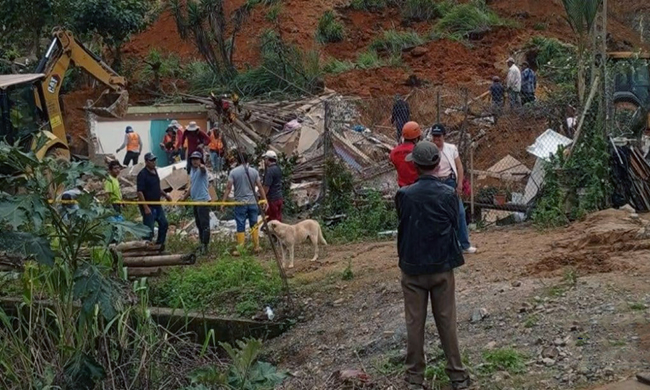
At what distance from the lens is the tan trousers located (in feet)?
24.0

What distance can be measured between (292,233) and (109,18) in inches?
623

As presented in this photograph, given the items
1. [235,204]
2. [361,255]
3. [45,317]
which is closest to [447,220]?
[45,317]

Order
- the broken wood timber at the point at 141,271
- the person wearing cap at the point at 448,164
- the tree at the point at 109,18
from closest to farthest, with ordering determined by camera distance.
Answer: the broken wood timber at the point at 141,271, the person wearing cap at the point at 448,164, the tree at the point at 109,18

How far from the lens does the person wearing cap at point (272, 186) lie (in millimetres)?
14102

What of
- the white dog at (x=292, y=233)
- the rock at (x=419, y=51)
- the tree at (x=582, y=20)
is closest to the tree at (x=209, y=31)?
the rock at (x=419, y=51)

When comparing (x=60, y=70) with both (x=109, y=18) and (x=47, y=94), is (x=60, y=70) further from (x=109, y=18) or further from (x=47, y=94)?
(x=109, y=18)

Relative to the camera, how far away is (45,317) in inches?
305

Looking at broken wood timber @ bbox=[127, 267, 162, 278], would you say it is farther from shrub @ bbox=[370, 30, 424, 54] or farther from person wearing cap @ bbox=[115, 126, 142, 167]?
shrub @ bbox=[370, 30, 424, 54]

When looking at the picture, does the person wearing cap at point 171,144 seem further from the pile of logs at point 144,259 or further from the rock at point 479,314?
the rock at point 479,314

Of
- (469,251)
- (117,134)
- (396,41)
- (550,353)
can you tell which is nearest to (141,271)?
(469,251)

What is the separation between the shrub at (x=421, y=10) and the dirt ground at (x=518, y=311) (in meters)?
23.1

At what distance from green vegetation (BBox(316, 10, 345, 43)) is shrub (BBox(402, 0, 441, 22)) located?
2495mm

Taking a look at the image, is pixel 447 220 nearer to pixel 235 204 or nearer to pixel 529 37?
pixel 235 204

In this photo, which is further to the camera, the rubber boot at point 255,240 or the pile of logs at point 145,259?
the rubber boot at point 255,240
